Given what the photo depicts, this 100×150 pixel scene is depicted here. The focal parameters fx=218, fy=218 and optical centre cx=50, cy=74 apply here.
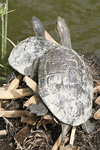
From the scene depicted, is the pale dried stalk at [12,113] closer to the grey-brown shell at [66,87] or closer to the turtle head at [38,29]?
the grey-brown shell at [66,87]

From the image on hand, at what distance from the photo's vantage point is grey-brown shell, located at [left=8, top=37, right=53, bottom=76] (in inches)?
110

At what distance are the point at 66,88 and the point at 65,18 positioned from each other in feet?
8.46

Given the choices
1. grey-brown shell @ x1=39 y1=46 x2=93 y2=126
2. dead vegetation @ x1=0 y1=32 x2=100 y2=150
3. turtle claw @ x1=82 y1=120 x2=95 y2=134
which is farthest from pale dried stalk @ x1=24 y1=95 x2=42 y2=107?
turtle claw @ x1=82 y1=120 x2=95 y2=134

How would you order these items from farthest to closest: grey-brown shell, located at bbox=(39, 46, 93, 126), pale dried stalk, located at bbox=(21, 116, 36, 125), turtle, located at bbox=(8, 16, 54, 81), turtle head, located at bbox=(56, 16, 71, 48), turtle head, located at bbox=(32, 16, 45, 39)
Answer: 1. turtle head, located at bbox=(32, 16, 45, 39)
2. turtle head, located at bbox=(56, 16, 71, 48)
3. turtle, located at bbox=(8, 16, 54, 81)
4. pale dried stalk, located at bbox=(21, 116, 36, 125)
5. grey-brown shell, located at bbox=(39, 46, 93, 126)

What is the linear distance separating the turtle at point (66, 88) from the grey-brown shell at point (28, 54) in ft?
1.06

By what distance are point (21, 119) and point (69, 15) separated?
280cm

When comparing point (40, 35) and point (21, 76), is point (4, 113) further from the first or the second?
point (40, 35)

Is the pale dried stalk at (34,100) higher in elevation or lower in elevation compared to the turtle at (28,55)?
lower

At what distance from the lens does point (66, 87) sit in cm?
220

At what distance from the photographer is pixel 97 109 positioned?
2523mm

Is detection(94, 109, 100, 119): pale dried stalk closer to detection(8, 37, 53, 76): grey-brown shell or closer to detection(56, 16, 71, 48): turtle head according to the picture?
detection(8, 37, 53, 76): grey-brown shell

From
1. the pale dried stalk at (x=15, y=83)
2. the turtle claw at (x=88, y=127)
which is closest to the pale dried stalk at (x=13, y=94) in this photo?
the pale dried stalk at (x=15, y=83)

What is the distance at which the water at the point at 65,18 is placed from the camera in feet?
13.6

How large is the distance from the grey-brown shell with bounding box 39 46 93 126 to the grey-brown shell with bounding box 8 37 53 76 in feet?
1.15
